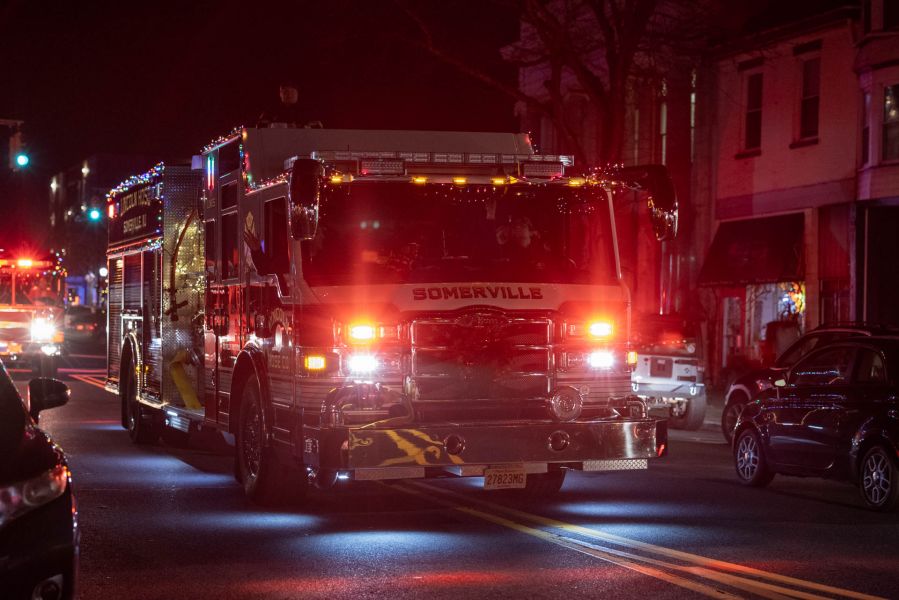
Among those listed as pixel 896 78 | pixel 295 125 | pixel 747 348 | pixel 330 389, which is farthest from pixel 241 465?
pixel 747 348

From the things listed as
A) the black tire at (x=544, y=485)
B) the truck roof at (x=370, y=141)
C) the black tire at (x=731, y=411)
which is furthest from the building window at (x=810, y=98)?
the black tire at (x=544, y=485)

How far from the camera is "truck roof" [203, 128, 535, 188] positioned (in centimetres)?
1281

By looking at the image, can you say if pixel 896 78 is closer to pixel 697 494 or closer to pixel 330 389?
pixel 697 494

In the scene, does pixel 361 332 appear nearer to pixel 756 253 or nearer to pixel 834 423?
pixel 834 423

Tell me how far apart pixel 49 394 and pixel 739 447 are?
837cm

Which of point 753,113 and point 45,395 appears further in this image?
point 753,113

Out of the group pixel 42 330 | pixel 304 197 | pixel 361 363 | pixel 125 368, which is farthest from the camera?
pixel 42 330

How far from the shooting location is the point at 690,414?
70.2ft

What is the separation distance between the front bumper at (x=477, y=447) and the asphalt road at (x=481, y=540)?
1.54 ft

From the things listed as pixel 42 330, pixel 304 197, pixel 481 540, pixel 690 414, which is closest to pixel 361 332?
pixel 304 197

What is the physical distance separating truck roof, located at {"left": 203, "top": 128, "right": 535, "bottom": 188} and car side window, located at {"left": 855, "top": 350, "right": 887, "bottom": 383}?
3.51 metres

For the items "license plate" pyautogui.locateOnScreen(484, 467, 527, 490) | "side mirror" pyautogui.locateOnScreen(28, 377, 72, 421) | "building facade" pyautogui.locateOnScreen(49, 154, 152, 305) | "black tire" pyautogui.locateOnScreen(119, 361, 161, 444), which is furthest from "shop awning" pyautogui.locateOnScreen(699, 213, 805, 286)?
"building facade" pyautogui.locateOnScreen(49, 154, 152, 305)

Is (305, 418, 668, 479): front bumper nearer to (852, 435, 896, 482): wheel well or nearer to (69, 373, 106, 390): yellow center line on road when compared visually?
(852, 435, 896, 482): wheel well

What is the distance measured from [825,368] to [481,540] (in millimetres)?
4815
